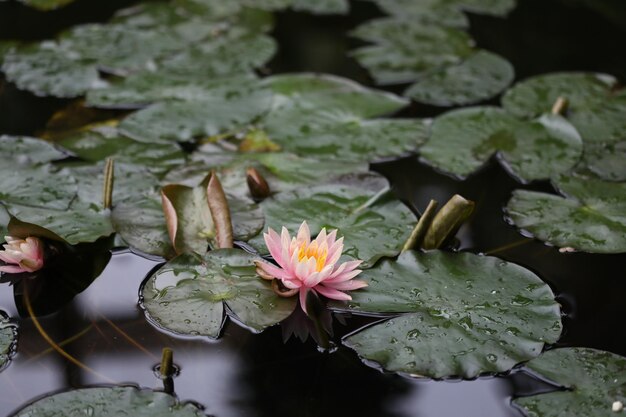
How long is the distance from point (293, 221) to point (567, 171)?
3.06 ft

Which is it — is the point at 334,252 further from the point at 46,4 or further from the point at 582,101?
the point at 46,4

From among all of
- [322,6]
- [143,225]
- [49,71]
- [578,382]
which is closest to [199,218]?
[143,225]

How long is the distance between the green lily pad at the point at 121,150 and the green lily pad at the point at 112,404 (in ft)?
3.07

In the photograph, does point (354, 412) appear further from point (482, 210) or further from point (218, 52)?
point (218, 52)

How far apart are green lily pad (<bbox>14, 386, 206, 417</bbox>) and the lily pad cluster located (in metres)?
1.70

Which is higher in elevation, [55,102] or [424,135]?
[424,135]

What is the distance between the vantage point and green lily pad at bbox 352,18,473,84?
306 cm

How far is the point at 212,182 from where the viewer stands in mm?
2020

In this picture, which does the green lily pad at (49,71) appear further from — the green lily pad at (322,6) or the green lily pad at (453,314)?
the green lily pad at (453,314)

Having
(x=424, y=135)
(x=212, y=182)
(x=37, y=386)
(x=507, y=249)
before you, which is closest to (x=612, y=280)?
(x=507, y=249)

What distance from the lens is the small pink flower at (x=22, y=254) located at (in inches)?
74.2

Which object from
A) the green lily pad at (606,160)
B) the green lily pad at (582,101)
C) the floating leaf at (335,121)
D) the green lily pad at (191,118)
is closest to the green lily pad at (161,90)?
the green lily pad at (191,118)

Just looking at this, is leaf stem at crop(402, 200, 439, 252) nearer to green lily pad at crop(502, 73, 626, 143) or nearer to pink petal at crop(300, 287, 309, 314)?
pink petal at crop(300, 287, 309, 314)

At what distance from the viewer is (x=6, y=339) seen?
1721mm
